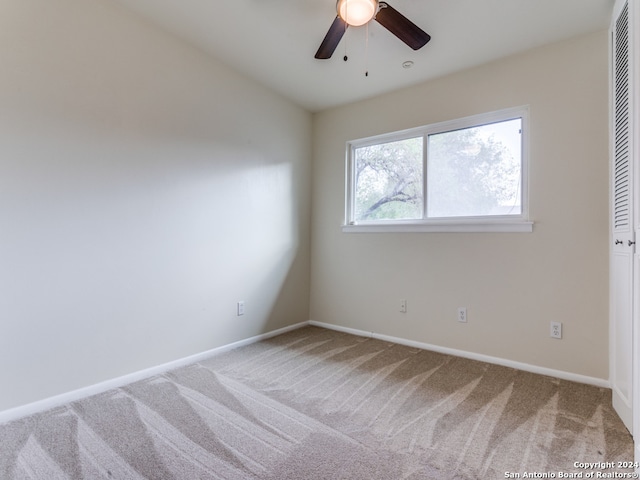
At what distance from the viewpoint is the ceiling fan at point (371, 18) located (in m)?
1.63

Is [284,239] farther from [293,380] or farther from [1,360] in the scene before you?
[1,360]

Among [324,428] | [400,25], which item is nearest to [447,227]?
[400,25]

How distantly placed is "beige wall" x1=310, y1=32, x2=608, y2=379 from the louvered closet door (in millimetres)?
175

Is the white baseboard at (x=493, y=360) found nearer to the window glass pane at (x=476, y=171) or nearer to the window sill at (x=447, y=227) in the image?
the window sill at (x=447, y=227)

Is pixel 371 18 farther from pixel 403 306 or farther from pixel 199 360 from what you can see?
pixel 199 360

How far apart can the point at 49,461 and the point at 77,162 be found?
5.29ft

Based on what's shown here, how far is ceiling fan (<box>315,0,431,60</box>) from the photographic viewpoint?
163cm

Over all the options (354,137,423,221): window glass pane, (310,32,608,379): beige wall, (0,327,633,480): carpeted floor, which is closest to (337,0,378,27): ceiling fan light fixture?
(310,32,608,379): beige wall

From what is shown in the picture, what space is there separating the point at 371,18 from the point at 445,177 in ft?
5.39

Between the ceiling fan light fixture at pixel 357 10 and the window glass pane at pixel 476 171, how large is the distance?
157cm

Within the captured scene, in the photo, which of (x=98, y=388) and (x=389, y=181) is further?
(x=389, y=181)

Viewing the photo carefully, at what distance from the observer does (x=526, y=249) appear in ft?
8.18

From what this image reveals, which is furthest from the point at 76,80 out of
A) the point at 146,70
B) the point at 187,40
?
the point at 187,40

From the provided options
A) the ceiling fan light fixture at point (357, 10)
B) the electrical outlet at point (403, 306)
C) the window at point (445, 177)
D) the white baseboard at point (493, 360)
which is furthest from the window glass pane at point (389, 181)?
the ceiling fan light fixture at point (357, 10)
